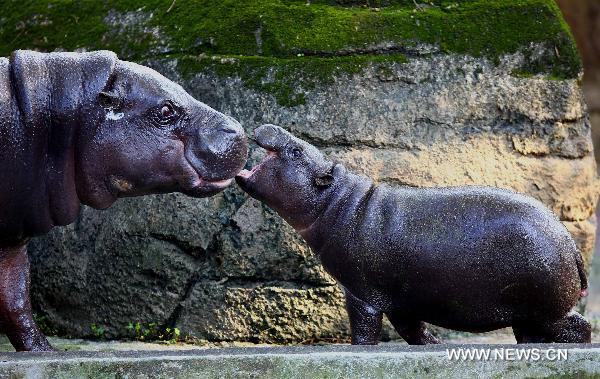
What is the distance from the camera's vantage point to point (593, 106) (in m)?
13.7

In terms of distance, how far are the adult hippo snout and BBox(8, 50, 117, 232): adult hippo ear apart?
360 mm

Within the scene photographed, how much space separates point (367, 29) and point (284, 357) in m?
2.39

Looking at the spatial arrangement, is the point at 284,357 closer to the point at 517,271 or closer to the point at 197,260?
the point at 517,271

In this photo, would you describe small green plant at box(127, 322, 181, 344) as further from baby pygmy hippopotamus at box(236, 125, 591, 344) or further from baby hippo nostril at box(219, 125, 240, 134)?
baby hippo nostril at box(219, 125, 240, 134)

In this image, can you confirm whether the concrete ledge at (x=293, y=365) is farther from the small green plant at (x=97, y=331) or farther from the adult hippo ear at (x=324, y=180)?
the small green plant at (x=97, y=331)

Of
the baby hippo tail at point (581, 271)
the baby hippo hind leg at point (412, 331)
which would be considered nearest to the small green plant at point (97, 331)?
the baby hippo hind leg at point (412, 331)

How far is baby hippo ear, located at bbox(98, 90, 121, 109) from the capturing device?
353 cm

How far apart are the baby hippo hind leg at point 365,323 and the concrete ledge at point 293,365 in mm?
803

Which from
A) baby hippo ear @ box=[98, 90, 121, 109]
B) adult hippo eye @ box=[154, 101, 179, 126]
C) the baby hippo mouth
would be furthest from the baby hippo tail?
baby hippo ear @ box=[98, 90, 121, 109]

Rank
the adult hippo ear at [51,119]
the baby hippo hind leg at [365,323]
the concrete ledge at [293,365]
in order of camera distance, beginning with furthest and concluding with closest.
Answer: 1. the baby hippo hind leg at [365,323]
2. the adult hippo ear at [51,119]
3. the concrete ledge at [293,365]

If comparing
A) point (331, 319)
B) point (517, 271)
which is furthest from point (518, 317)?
point (331, 319)

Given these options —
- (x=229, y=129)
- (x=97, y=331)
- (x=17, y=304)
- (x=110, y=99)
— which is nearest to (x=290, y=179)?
(x=229, y=129)

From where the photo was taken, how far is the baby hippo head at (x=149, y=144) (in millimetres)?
3568

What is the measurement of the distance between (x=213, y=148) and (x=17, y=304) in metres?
0.99
